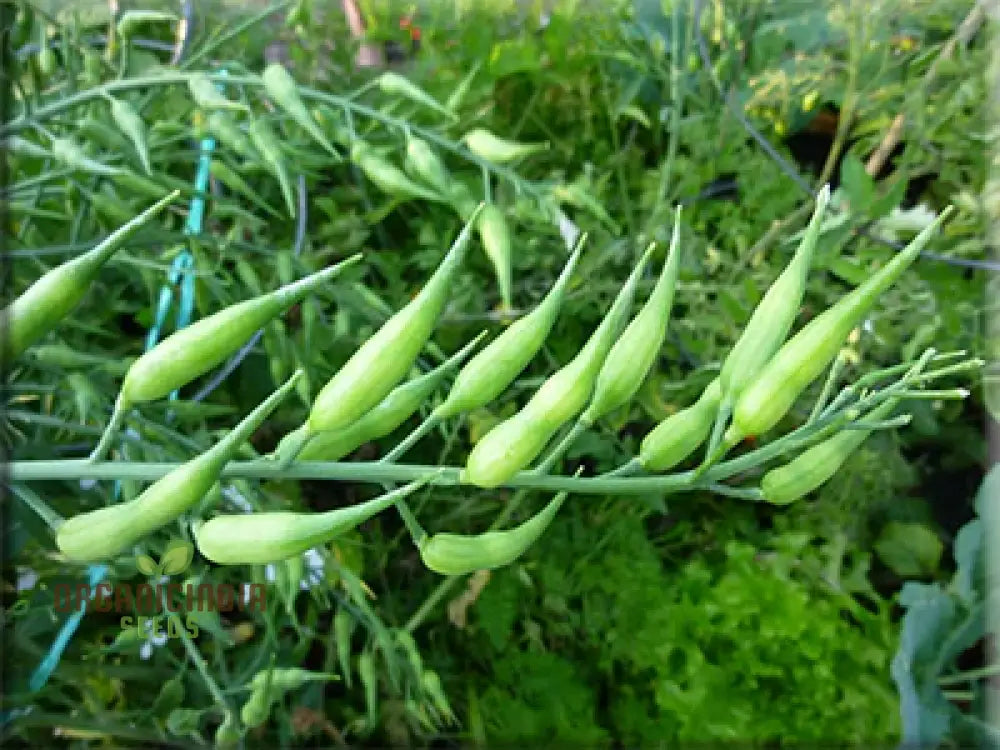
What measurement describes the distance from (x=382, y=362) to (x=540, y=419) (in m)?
0.06

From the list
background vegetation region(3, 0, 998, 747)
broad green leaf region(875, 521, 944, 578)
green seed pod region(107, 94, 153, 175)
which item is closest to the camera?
green seed pod region(107, 94, 153, 175)

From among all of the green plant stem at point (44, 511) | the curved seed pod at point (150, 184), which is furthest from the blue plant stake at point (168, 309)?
the green plant stem at point (44, 511)

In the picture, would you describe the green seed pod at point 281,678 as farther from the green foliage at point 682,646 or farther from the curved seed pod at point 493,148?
the curved seed pod at point 493,148

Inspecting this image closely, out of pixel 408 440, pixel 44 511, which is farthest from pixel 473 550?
pixel 44 511

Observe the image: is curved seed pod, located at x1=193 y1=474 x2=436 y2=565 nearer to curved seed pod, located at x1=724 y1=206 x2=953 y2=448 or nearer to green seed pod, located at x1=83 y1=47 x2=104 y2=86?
curved seed pod, located at x1=724 y1=206 x2=953 y2=448

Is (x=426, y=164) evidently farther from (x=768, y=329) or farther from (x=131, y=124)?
(x=768, y=329)

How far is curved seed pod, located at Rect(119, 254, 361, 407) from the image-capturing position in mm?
311

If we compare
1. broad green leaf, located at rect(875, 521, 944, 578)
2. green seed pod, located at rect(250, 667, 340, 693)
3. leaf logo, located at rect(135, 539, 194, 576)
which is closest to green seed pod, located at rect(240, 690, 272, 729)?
green seed pod, located at rect(250, 667, 340, 693)

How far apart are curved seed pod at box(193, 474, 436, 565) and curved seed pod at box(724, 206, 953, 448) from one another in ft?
0.40

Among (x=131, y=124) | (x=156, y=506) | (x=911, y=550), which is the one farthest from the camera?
(x=911, y=550)

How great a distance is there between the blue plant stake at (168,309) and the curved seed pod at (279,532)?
0.34 meters

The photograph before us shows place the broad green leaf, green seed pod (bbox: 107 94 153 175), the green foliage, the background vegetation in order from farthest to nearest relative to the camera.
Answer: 1. the broad green leaf
2. the green foliage
3. the background vegetation
4. green seed pod (bbox: 107 94 153 175)

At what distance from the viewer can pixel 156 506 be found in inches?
11.8

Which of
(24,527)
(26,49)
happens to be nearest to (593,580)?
(24,527)
